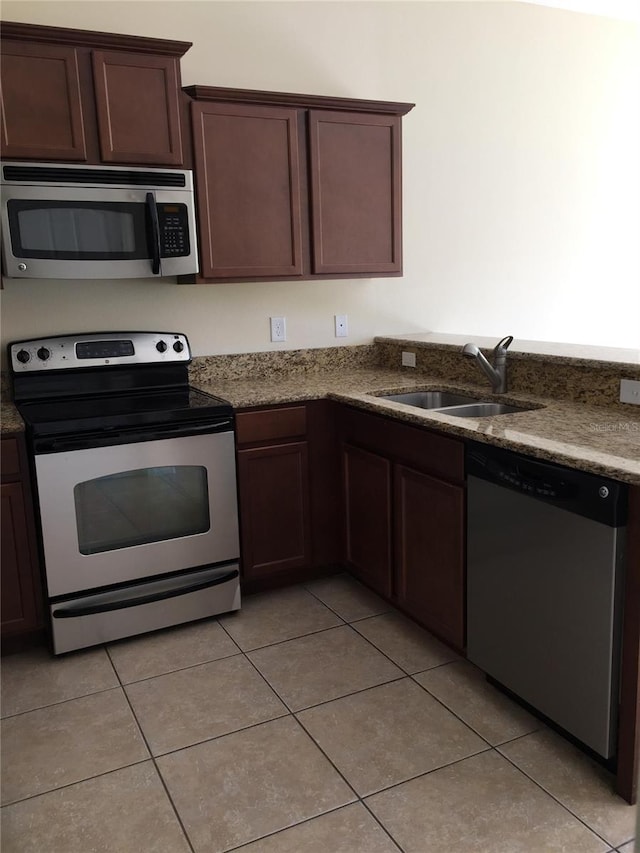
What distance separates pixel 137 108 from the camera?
2691mm

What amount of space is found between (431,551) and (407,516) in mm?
178

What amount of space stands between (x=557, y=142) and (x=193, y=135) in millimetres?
2209

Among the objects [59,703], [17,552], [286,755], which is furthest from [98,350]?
[286,755]

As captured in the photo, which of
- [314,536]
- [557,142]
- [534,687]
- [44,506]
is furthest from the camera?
[557,142]

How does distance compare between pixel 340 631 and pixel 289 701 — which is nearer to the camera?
pixel 289 701

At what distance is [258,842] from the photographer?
178cm

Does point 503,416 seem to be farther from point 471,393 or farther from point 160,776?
point 160,776

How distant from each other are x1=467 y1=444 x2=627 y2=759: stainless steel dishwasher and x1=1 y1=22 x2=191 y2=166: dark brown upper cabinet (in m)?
1.67

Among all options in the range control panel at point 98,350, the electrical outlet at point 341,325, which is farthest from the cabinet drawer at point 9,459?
the electrical outlet at point 341,325

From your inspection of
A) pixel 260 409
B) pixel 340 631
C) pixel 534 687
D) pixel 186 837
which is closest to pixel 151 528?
pixel 260 409

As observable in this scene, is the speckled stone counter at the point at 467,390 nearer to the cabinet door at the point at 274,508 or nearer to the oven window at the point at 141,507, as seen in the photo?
the cabinet door at the point at 274,508

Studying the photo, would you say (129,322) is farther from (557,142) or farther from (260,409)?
(557,142)

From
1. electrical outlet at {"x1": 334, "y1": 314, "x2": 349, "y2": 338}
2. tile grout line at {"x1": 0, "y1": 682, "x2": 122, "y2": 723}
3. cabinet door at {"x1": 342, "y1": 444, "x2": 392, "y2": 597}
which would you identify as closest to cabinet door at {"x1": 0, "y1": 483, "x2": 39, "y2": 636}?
tile grout line at {"x1": 0, "y1": 682, "x2": 122, "y2": 723}

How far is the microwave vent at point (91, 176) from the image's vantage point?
2.55 metres
